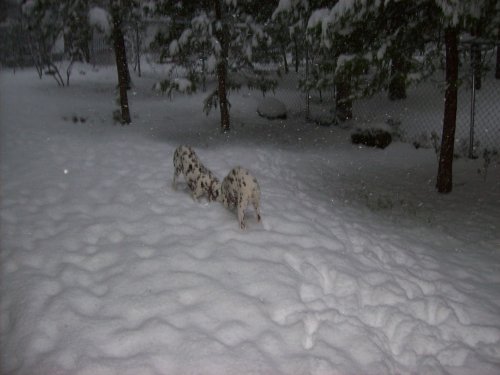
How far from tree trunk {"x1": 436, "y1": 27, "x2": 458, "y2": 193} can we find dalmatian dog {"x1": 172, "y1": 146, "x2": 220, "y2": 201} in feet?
14.2

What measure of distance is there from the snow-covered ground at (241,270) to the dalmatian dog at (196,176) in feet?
0.90

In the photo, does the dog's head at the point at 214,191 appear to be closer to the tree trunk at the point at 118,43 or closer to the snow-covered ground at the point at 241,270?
the snow-covered ground at the point at 241,270

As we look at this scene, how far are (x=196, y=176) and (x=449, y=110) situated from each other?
468 centimetres

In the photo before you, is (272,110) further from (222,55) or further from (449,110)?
(449,110)

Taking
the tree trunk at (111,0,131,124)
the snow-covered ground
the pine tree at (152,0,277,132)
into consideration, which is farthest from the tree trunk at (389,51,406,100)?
the tree trunk at (111,0,131,124)

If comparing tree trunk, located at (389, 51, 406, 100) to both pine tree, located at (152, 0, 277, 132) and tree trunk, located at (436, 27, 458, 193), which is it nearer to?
tree trunk, located at (436, 27, 458, 193)

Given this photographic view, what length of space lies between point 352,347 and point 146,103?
46.2 feet

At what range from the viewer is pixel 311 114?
1455cm

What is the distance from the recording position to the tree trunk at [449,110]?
22.4ft

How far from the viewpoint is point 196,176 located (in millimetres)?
6266

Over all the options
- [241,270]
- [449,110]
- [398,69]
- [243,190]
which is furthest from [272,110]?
[241,270]

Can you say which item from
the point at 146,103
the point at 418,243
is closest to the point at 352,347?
the point at 418,243

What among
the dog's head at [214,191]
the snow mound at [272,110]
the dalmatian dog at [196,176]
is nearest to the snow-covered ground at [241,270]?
the dalmatian dog at [196,176]

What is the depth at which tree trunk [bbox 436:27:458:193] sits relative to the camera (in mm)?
6832
